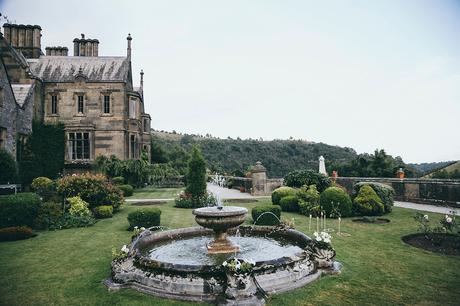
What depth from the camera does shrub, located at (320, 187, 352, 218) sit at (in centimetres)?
1631

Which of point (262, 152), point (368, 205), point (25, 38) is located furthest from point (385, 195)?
point (262, 152)

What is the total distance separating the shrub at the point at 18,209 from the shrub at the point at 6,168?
26.4 feet

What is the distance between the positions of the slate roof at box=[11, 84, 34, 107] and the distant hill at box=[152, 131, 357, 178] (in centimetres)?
4216

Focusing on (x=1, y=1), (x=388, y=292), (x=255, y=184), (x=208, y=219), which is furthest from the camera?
(x=255, y=184)

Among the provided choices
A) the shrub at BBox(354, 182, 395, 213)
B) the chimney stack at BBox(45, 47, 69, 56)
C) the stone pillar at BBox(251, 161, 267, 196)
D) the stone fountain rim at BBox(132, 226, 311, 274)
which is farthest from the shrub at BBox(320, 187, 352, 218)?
the chimney stack at BBox(45, 47, 69, 56)

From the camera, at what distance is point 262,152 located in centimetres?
8156

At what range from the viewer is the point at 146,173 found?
1277 inches

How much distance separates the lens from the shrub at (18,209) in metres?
13.7

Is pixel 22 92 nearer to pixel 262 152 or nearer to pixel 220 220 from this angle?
pixel 220 220

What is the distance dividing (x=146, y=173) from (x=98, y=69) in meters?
12.3

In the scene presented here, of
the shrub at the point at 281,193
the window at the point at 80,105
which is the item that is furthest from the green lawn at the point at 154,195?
the window at the point at 80,105

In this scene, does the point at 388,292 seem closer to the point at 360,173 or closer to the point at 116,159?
the point at 116,159

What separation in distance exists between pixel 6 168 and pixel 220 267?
66.0 ft

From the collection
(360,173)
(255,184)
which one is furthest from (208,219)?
(360,173)
